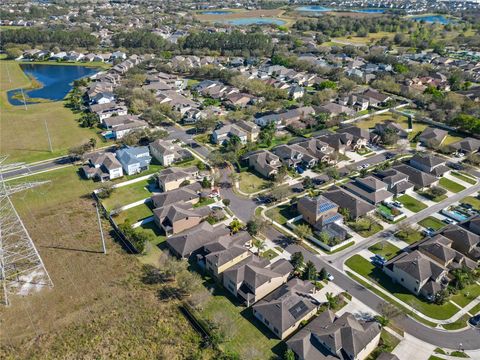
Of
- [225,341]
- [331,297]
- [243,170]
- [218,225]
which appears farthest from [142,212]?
[331,297]

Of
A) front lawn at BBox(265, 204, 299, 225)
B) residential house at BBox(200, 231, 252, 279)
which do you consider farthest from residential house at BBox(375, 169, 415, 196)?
residential house at BBox(200, 231, 252, 279)

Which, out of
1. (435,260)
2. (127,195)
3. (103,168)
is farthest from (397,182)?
(103,168)

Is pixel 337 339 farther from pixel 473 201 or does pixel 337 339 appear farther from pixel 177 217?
pixel 473 201

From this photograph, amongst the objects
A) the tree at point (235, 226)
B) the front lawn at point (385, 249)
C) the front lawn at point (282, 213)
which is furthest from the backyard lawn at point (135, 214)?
the front lawn at point (385, 249)

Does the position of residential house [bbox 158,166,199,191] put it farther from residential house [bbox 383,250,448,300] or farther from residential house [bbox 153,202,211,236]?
residential house [bbox 383,250,448,300]

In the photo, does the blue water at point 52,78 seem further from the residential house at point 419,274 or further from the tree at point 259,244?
the residential house at point 419,274

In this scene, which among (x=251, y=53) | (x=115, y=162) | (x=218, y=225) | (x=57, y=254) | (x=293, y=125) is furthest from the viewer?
(x=251, y=53)

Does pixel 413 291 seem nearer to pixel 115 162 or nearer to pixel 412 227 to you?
pixel 412 227
